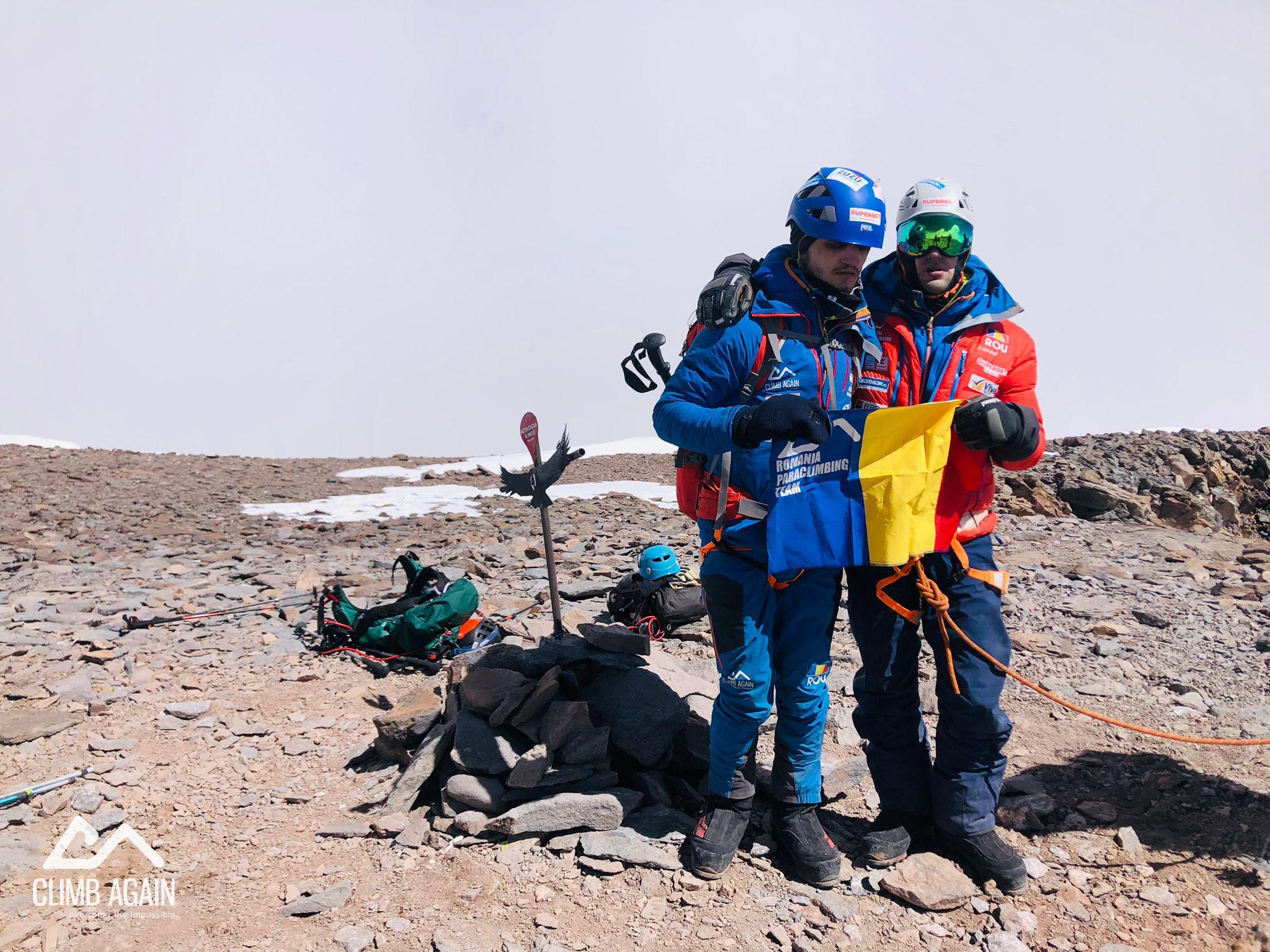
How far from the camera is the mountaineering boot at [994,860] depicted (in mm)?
3611

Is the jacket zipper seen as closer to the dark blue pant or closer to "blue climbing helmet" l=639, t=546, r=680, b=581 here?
the dark blue pant

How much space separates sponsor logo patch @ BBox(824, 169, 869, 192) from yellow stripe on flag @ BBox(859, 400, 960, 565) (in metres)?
0.93

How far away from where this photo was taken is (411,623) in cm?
682

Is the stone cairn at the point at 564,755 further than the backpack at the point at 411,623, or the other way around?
the backpack at the point at 411,623

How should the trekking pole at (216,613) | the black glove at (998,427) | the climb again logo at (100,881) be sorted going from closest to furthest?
the black glove at (998,427)
the climb again logo at (100,881)
the trekking pole at (216,613)

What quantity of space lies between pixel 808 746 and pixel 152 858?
136 inches

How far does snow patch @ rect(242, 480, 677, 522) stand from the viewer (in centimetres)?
1392

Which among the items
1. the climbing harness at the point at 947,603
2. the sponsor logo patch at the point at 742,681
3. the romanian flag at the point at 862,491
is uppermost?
the romanian flag at the point at 862,491

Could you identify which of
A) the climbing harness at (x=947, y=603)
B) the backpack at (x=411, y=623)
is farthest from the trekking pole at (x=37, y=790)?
the climbing harness at (x=947, y=603)

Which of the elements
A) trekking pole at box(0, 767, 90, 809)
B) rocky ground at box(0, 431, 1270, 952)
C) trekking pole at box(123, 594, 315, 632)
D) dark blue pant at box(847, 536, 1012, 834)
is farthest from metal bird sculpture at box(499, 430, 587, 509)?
trekking pole at box(123, 594, 315, 632)

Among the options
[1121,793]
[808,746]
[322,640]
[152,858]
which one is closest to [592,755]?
[808,746]

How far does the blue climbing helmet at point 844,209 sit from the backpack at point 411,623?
477 cm

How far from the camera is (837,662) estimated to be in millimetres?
6461

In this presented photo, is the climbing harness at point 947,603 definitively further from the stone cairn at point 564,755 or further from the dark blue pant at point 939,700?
the stone cairn at point 564,755
